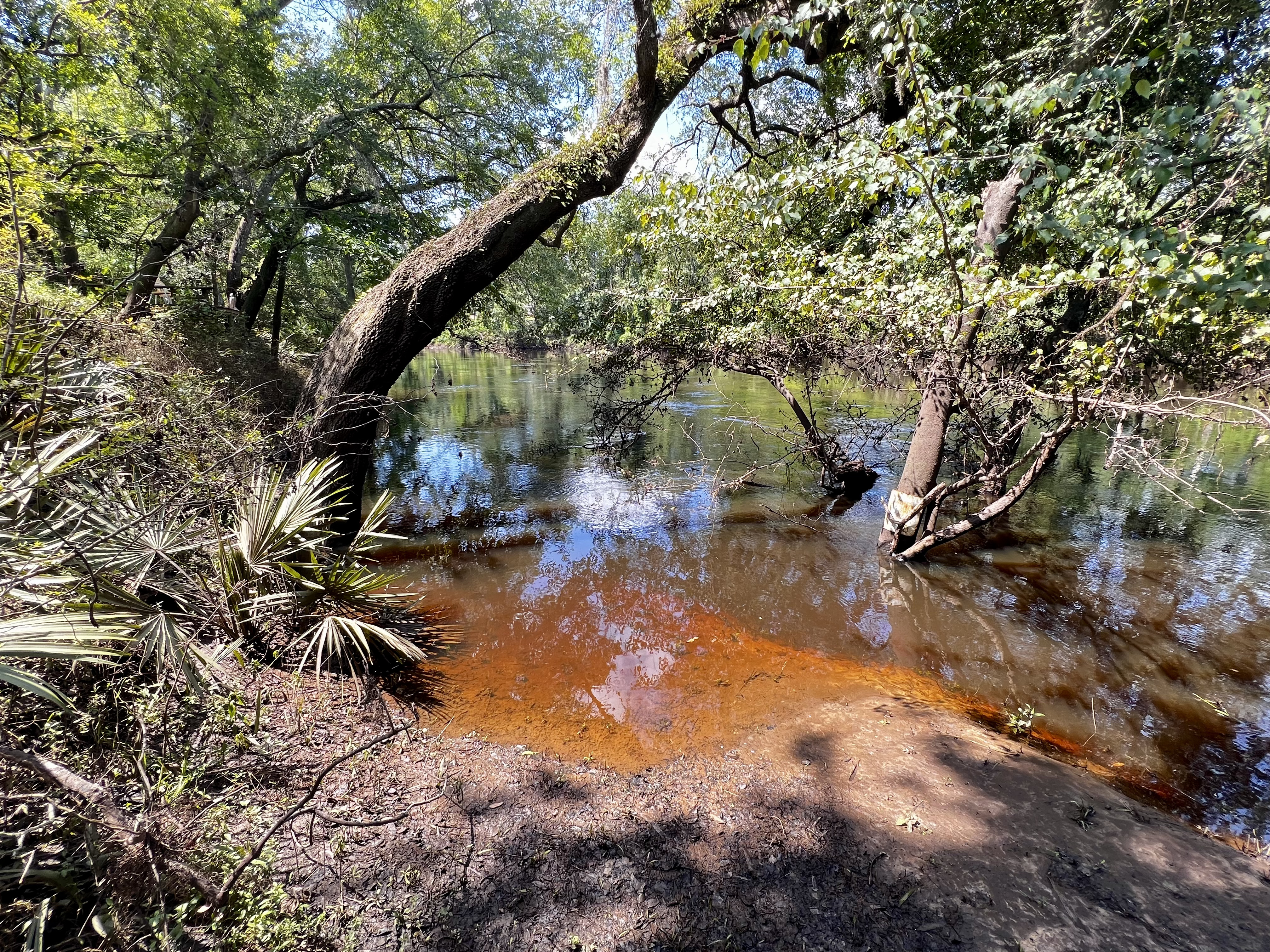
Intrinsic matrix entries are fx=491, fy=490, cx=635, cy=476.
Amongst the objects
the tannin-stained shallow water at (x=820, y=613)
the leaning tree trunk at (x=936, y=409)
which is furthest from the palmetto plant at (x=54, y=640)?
the leaning tree trunk at (x=936, y=409)

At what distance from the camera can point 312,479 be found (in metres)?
4.41

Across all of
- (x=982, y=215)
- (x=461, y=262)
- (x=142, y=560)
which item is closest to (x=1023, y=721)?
(x=982, y=215)

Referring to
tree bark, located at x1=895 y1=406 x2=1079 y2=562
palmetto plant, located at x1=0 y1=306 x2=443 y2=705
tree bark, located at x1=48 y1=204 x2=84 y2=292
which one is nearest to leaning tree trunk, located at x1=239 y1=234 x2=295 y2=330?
tree bark, located at x1=48 y1=204 x2=84 y2=292

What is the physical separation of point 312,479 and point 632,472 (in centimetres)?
678

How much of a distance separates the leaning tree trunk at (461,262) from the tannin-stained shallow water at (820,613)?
958 millimetres

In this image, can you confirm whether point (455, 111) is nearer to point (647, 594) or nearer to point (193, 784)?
point (647, 594)

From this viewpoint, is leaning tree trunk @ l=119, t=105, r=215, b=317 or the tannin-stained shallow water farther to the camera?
leaning tree trunk @ l=119, t=105, r=215, b=317

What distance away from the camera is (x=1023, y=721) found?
3680mm

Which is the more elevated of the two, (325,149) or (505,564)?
(325,149)

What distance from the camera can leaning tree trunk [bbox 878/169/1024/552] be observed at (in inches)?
179

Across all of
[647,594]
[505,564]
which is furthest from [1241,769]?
[505,564]

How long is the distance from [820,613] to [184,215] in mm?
12000

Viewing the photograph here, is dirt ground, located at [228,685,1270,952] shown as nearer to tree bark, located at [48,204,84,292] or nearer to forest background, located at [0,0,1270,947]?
forest background, located at [0,0,1270,947]

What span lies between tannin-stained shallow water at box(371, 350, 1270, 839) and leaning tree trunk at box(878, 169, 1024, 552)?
60 centimetres
